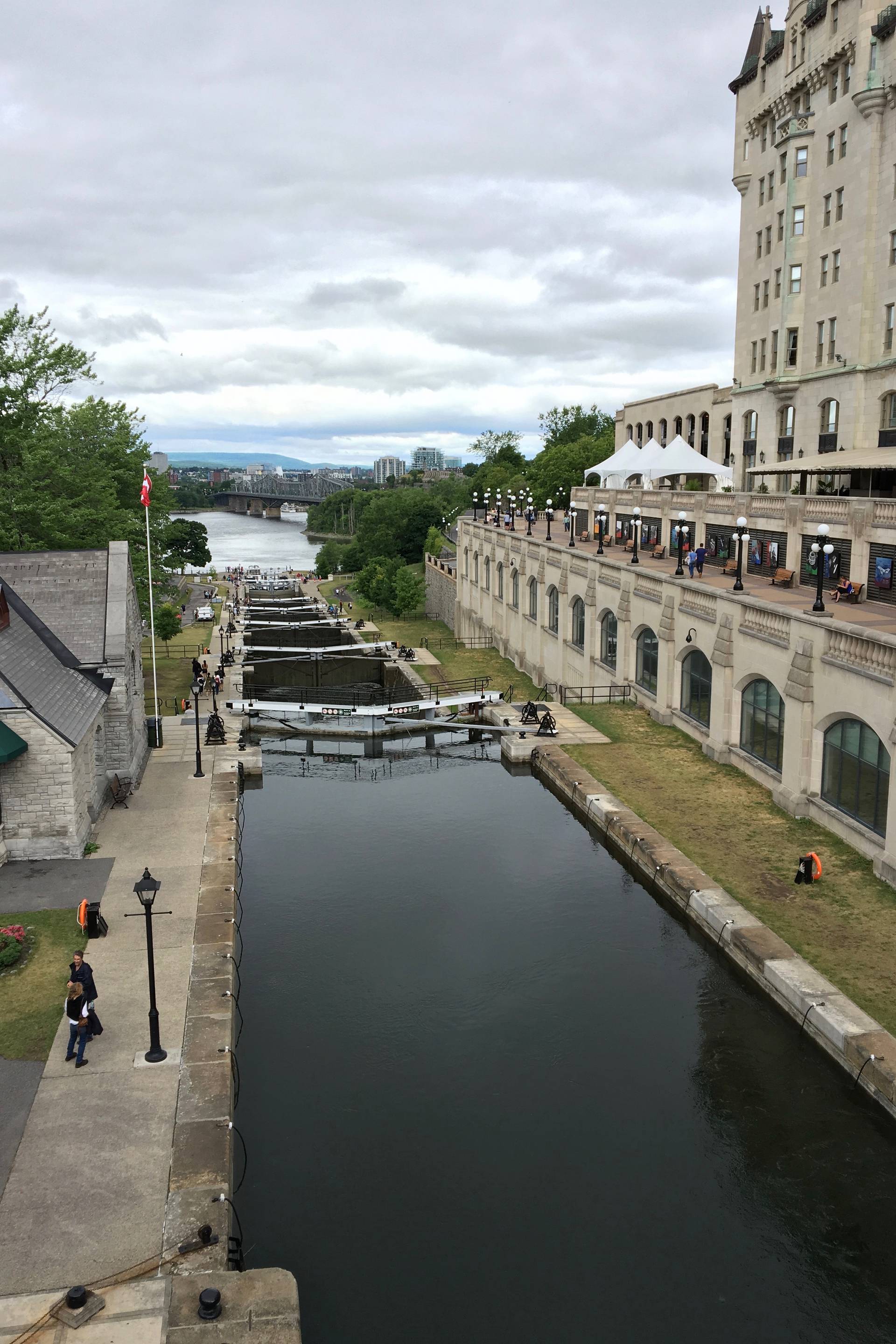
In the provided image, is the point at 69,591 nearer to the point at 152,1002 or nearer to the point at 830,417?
the point at 152,1002

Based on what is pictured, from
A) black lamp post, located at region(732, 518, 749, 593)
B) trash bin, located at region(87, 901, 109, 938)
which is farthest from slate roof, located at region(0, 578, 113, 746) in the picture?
black lamp post, located at region(732, 518, 749, 593)

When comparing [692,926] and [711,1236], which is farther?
[692,926]

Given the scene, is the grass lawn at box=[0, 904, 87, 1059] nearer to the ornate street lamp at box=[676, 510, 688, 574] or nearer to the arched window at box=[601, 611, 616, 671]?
the ornate street lamp at box=[676, 510, 688, 574]

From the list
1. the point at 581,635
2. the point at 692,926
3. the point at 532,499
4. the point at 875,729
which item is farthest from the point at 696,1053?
the point at 532,499

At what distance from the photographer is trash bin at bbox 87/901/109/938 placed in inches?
787

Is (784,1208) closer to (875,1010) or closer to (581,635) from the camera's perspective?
(875,1010)

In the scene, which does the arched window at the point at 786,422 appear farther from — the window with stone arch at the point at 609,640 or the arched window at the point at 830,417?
the window with stone arch at the point at 609,640

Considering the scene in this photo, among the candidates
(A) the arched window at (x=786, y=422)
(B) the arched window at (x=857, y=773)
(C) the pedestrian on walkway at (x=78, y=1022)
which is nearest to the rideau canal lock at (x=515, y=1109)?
(C) the pedestrian on walkway at (x=78, y=1022)

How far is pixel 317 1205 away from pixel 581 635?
127ft

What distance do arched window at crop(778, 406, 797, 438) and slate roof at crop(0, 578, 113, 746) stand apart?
42.9 metres

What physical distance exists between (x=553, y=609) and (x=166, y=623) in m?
23.2

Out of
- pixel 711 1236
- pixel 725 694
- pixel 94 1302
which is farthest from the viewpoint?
pixel 725 694

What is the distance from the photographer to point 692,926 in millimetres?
22438

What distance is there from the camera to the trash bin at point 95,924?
20.0 m
